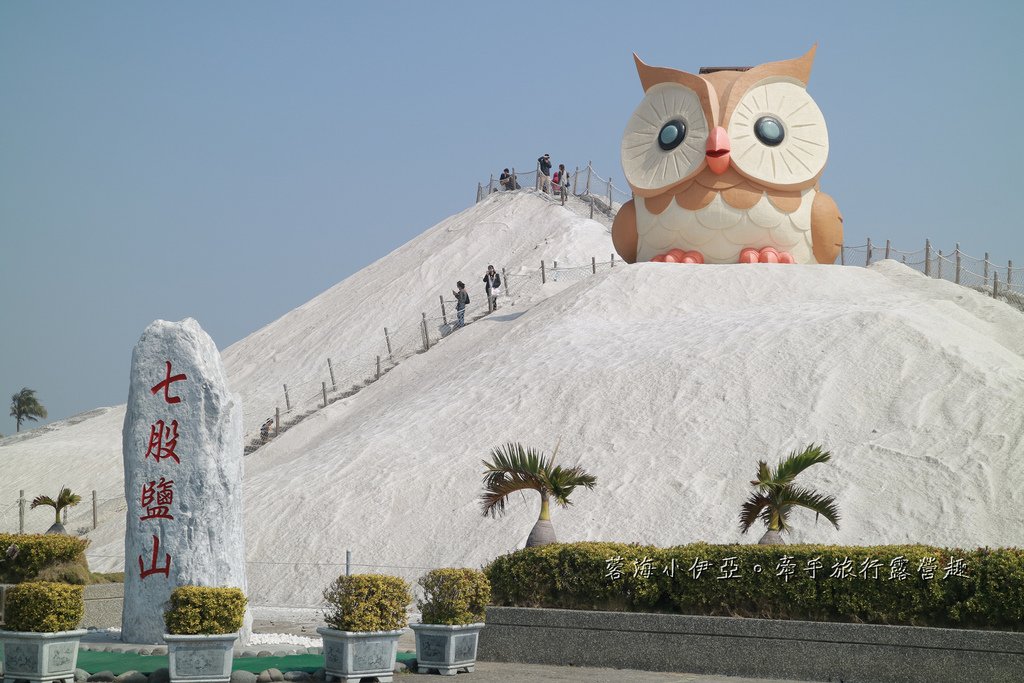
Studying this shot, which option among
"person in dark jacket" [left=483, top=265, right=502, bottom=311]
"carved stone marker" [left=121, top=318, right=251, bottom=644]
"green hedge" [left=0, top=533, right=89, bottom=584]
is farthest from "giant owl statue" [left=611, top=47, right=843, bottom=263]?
"carved stone marker" [left=121, top=318, right=251, bottom=644]

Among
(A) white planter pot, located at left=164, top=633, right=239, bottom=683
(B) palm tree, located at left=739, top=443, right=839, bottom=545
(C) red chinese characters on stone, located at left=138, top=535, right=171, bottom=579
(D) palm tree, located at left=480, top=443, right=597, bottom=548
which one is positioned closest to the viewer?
(A) white planter pot, located at left=164, top=633, right=239, bottom=683

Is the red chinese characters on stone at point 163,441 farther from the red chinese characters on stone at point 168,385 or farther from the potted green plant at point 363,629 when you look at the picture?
the potted green plant at point 363,629

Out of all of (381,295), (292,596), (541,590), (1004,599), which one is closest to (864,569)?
(1004,599)

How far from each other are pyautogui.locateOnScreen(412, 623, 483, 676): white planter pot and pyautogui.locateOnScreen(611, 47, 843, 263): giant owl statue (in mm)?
19965

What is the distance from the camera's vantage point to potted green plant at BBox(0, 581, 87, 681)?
11.7m

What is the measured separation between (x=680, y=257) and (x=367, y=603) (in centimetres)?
2122

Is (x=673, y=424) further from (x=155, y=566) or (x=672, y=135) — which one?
(x=155, y=566)

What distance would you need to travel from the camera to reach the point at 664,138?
31.4 m

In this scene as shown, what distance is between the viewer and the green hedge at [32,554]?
1731 centimetres

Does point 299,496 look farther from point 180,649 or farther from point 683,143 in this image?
point 683,143

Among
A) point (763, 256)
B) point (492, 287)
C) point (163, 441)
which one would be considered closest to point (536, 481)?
point (163, 441)

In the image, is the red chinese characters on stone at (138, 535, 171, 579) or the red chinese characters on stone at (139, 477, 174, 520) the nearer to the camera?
the red chinese characters on stone at (138, 535, 171, 579)

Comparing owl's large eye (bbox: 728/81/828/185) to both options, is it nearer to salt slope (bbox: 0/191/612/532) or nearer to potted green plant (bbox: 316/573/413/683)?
salt slope (bbox: 0/191/612/532)

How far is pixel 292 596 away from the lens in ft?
67.2
